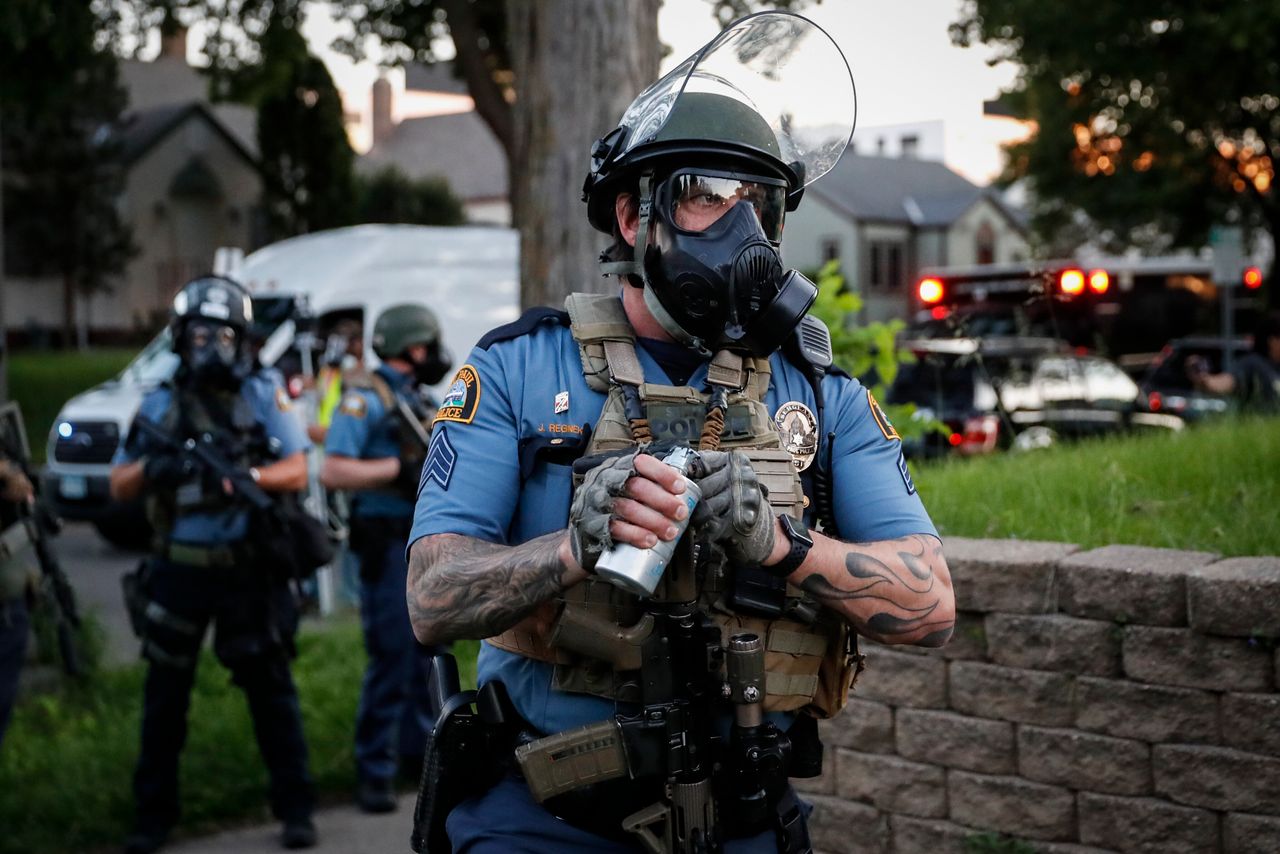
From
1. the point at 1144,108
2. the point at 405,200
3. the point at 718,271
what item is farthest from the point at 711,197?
the point at 405,200

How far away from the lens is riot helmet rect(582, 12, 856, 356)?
2.51 m

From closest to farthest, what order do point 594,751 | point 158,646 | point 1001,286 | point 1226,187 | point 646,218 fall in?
→ point 594,751
point 646,218
point 158,646
point 1001,286
point 1226,187

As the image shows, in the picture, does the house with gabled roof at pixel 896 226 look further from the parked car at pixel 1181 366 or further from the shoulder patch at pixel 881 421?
the shoulder patch at pixel 881 421

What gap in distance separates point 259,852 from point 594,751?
12.1 ft

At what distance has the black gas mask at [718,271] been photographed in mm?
2500

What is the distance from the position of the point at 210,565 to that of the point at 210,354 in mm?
814

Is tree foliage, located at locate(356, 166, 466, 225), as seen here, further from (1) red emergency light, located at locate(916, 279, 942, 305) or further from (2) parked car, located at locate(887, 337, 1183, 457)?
(1) red emergency light, located at locate(916, 279, 942, 305)

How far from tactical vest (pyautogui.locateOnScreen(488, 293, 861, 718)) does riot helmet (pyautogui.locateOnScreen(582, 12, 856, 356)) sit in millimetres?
89

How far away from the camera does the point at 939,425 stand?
242 inches

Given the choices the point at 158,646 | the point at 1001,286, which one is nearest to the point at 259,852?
the point at 158,646

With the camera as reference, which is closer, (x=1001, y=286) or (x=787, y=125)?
(x=787, y=125)

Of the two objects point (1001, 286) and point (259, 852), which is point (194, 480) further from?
point (1001, 286)

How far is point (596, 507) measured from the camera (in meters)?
2.21

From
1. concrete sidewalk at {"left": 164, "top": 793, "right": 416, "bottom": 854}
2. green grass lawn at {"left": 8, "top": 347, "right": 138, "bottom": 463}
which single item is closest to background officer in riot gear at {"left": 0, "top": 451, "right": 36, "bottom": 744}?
concrete sidewalk at {"left": 164, "top": 793, "right": 416, "bottom": 854}
